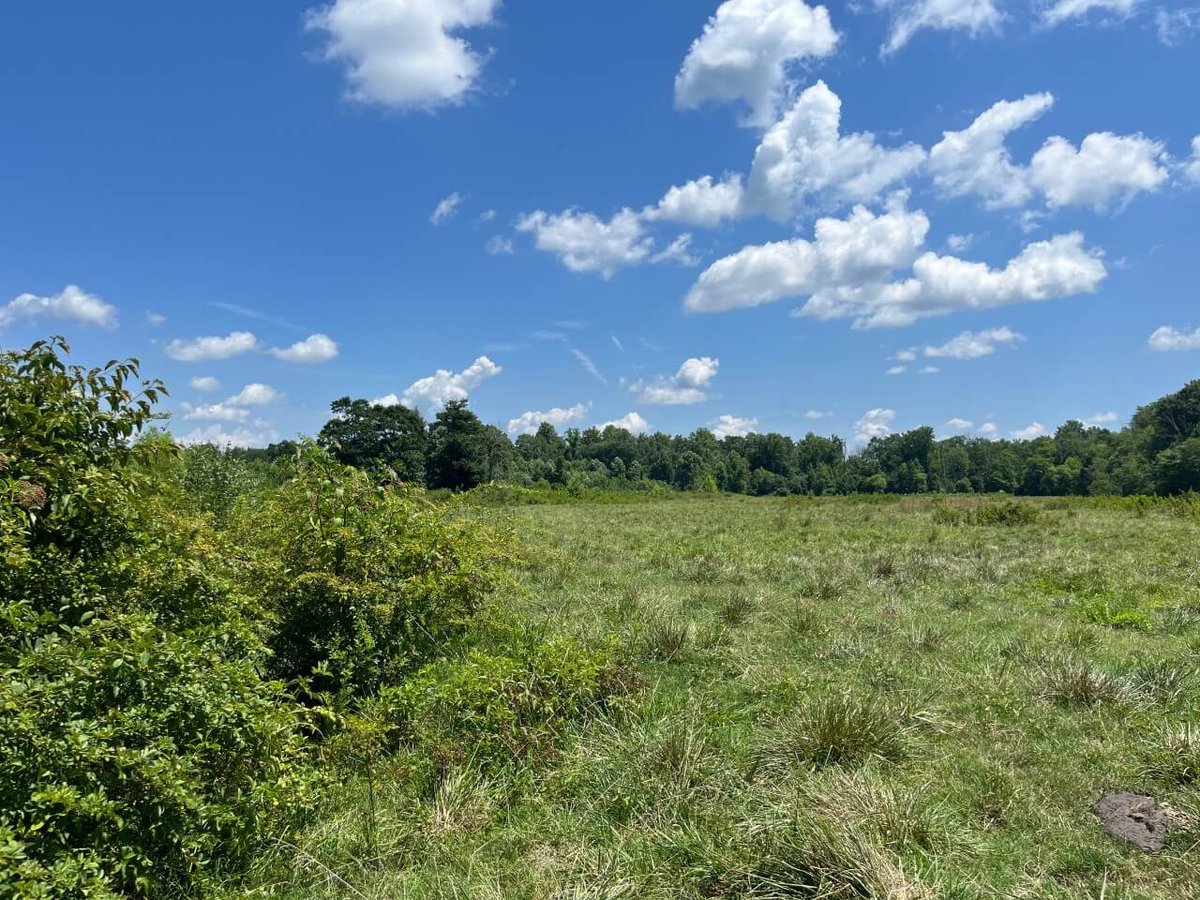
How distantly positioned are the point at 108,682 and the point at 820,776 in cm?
371

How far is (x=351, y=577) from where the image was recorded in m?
5.32

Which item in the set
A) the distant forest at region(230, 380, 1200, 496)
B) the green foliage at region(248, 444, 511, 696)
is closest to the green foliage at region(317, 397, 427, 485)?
the distant forest at region(230, 380, 1200, 496)

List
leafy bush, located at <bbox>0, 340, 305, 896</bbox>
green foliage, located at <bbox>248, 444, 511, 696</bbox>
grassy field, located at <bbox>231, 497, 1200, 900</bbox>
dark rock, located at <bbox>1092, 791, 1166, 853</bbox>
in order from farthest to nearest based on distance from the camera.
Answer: green foliage, located at <bbox>248, 444, 511, 696</bbox> < dark rock, located at <bbox>1092, 791, 1166, 853</bbox> < grassy field, located at <bbox>231, 497, 1200, 900</bbox> < leafy bush, located at <bbox>0, 340, 305, 896</bbox>

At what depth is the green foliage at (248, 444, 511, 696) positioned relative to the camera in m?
5.16

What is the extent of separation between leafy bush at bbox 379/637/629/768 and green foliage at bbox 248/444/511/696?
1.87ft

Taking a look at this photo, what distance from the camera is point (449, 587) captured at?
607 centimetres

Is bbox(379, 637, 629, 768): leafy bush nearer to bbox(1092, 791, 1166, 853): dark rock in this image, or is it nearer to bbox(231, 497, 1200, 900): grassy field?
bbox(231, 497, 1200, 900): grassy field

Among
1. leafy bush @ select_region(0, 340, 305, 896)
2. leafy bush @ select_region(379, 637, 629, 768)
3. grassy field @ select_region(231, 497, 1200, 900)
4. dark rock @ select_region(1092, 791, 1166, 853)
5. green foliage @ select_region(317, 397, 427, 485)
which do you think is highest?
green foliage @ select_region(317, 397, 427, 485)

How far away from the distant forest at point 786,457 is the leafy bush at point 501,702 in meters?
36.2

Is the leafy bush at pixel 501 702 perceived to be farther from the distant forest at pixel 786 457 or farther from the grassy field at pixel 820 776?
the distant forest at pixel 786 457

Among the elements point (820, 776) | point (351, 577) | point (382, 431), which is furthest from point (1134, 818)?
point (382, 431)

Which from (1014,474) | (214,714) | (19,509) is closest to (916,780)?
(214,714)

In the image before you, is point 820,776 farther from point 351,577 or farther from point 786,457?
point 786,457

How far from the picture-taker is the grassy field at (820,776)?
10.0ft
